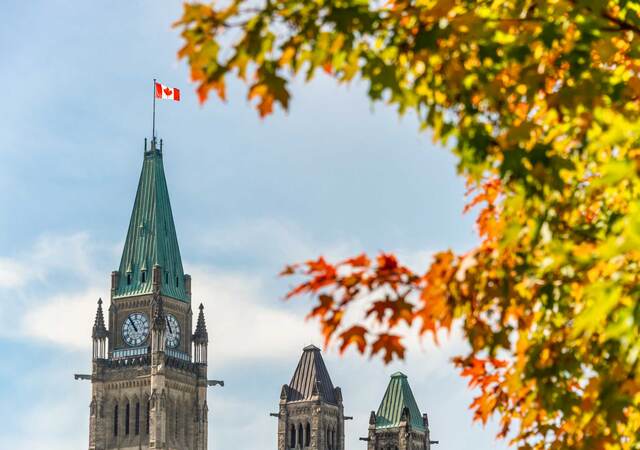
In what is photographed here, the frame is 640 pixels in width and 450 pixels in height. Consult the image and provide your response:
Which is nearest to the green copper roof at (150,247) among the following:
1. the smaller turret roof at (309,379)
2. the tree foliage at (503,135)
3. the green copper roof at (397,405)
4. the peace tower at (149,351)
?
the peace tower at (149,351)

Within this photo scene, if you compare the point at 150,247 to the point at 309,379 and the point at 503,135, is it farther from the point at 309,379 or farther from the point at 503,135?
the point at 503,135

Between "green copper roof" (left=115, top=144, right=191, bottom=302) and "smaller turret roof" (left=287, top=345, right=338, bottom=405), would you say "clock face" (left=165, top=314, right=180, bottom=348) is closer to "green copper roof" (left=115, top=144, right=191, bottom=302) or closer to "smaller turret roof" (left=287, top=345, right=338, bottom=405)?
"green copper roof" (left=115, top=144, right=191, bottom=302)

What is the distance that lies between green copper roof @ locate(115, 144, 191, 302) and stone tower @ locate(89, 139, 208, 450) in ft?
0.30

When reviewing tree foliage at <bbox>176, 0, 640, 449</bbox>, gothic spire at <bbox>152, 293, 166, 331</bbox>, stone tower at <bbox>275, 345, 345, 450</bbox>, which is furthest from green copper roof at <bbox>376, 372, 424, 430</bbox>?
tree foliage at <bbox>176, 0, 640, 449</bbox>

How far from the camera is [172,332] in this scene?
132000 millimetres

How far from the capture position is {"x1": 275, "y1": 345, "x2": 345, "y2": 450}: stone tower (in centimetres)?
12738

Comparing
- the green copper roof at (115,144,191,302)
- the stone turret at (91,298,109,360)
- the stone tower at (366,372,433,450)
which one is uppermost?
the green copper roof at (115,144,191,302)

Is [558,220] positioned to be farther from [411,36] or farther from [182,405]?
[182,405]

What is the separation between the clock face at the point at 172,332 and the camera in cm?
13125

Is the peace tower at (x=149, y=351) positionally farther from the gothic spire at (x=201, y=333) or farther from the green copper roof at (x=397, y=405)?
the green copper roof at (x=397, y=405)

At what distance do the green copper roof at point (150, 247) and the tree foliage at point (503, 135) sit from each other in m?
123

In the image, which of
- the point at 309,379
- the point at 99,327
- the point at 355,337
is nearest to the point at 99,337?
the point at 99,327

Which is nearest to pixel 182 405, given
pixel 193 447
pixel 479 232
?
pixel 193 447

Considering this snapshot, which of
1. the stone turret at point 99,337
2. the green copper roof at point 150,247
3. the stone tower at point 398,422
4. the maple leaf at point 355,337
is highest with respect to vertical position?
the green copper roof at point 150,247
